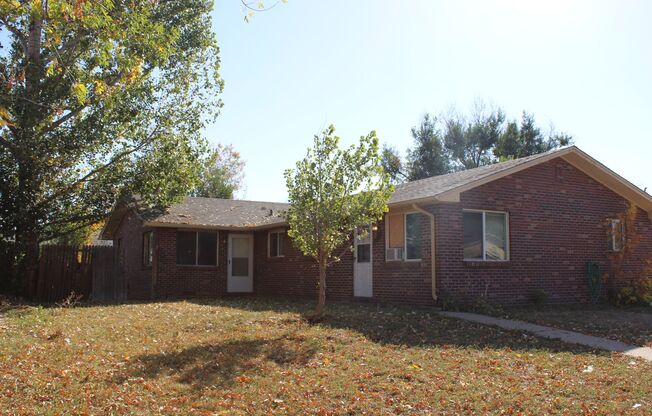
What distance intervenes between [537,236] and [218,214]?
11.6 meters

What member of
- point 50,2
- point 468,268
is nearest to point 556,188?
point 468,268

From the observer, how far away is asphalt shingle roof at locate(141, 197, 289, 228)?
2075 centimetres

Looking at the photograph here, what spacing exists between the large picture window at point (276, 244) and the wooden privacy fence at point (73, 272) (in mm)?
5615

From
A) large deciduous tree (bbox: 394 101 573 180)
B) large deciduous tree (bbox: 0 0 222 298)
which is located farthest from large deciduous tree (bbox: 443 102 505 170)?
large deciduous tree (bbox: 0 0 222 298)

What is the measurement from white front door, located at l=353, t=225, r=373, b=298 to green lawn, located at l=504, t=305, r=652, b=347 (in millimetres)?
3820

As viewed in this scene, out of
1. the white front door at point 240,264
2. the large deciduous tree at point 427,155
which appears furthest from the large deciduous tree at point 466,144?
the white front door at point 240,264

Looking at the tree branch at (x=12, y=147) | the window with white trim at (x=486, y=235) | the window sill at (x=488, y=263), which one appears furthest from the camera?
the tree branch at (x=12, y=147)

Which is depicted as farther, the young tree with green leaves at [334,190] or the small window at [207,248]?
the small window at [207,248]

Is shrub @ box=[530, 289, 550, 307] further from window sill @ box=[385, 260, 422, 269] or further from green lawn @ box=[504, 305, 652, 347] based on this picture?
window sill @ box=[385, 260, 422, 269]

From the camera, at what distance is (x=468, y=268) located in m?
14.8

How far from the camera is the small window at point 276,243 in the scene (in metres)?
21.0

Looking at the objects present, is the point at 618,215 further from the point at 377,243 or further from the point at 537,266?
the point at 377,243

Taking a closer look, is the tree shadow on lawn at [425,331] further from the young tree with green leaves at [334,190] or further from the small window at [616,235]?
the small window at [616,235]

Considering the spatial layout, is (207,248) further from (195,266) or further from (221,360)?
(221,360)
